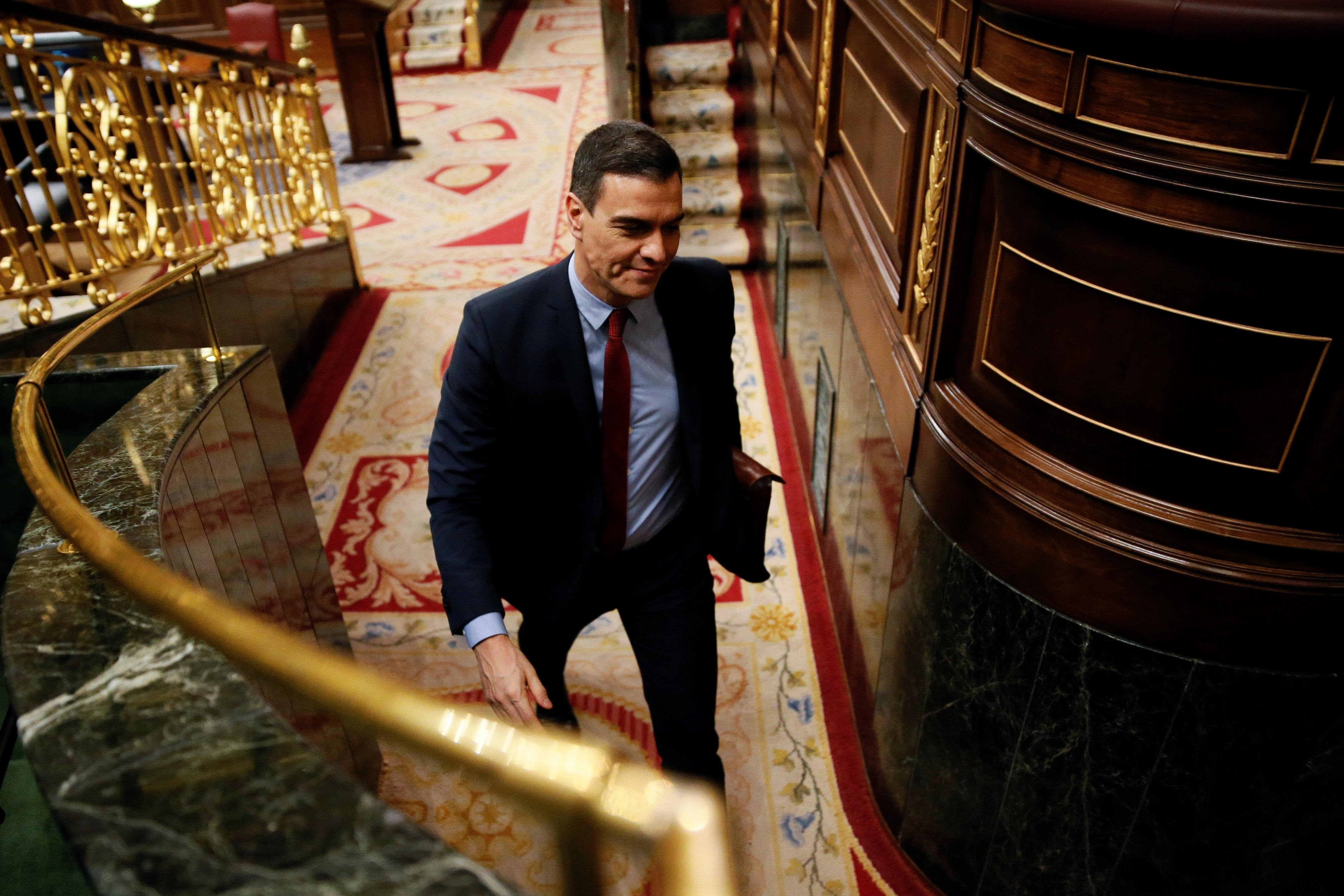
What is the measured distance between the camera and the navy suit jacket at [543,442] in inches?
76.6

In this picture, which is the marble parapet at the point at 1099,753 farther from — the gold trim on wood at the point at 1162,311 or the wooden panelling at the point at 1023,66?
the wooden panelling at the point at 1023,66

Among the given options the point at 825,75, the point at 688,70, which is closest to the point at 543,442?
the point at 825,75

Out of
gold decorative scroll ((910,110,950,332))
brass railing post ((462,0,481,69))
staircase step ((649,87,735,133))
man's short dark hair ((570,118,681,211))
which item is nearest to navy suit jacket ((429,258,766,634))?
man's short dark hair ((570,118,681,211))

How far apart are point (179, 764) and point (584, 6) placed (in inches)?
512

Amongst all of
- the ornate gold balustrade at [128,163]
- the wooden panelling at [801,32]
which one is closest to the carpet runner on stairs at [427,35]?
the ornate gold balustrade at [128,163]

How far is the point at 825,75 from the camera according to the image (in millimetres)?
3355

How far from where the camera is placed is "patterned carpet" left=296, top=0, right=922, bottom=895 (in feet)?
8.79

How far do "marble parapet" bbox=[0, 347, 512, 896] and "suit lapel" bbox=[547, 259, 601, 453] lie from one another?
→ 0.89 metres

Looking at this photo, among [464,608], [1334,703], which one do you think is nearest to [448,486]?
[464,608]

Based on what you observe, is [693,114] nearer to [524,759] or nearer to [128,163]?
[128,163]

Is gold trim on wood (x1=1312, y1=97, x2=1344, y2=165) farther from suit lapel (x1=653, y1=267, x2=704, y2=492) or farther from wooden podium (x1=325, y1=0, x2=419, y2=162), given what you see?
wooden podium (x1=325, y1=0, x2=419, y2=162)

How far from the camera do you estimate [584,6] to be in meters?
12.6

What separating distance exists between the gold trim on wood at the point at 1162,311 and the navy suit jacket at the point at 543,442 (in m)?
0.55

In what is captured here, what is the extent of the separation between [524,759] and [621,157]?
A: 1128 millimetres
